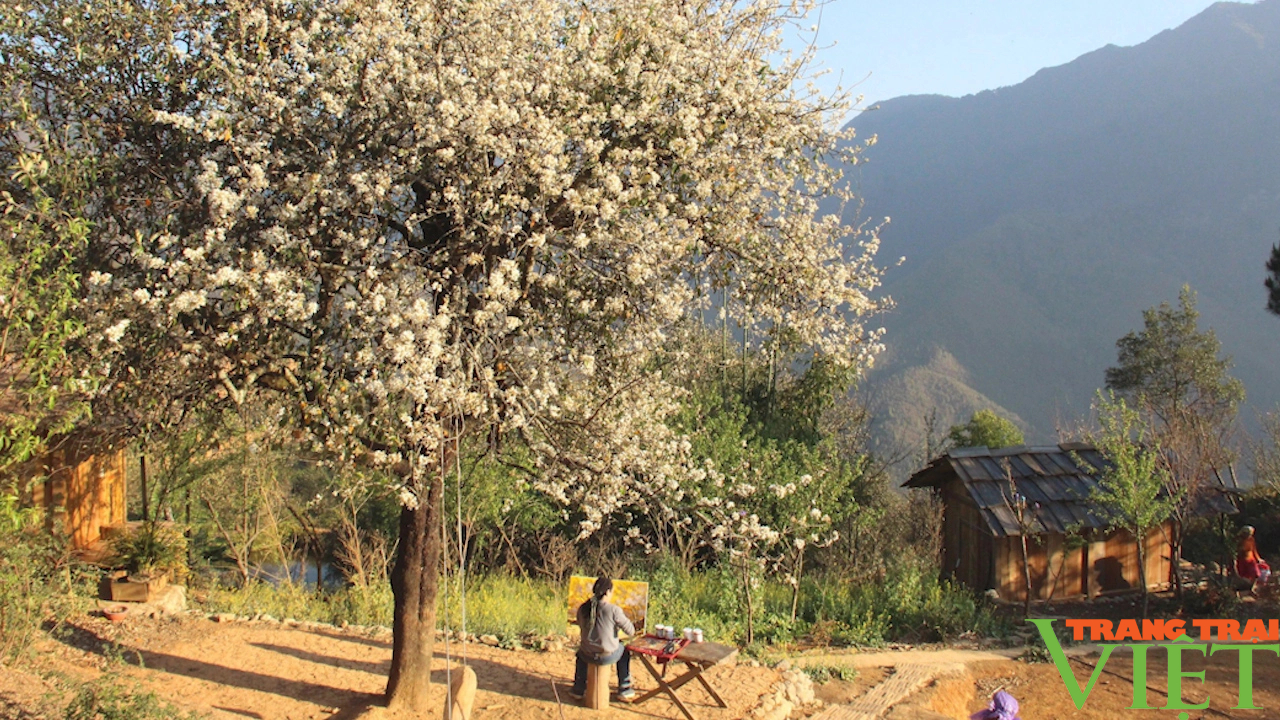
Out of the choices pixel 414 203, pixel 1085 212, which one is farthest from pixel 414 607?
pixel 1085 212

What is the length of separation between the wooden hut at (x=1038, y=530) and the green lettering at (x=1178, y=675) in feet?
7.04

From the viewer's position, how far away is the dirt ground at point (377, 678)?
7.09 metres

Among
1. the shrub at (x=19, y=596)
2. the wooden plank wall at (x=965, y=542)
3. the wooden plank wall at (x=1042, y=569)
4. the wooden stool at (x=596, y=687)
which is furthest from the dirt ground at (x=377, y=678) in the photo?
the wooden plank wall at (x=965, y=542)

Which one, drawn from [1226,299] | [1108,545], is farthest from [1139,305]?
[1108,545]

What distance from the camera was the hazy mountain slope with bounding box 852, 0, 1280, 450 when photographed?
72625 millimetres

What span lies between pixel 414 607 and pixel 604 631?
1550 millimetres

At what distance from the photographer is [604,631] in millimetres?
7281

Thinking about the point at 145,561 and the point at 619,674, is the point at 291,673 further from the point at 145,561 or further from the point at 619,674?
the point at 145,561

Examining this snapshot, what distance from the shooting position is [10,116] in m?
5.48

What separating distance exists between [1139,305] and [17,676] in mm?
85081

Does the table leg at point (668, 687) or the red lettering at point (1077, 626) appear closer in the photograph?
the table leg at point (668, 687)

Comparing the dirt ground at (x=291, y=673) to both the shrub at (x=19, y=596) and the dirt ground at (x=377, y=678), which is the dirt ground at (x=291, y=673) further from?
the shrub at (x=19, y=596)

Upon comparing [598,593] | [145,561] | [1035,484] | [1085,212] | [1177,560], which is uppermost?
[1085,212]

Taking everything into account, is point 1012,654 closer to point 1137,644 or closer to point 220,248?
point 1137,644
